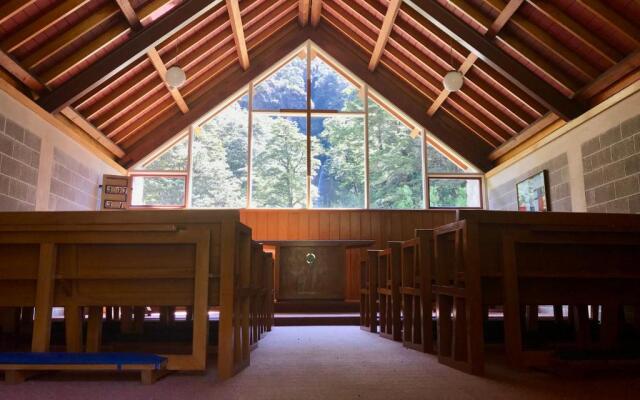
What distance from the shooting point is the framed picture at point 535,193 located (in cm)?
761

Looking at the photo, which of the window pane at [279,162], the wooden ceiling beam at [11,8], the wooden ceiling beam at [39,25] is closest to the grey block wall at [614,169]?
the window pane at [279,162]

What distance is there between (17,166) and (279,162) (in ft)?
15.0

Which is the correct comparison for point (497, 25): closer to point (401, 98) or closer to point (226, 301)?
point (401, 98)

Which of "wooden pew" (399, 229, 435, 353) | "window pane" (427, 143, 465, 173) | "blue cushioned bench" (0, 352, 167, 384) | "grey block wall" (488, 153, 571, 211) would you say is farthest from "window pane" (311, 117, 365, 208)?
"blue cushioned bench" (0, 352, 167, 384)

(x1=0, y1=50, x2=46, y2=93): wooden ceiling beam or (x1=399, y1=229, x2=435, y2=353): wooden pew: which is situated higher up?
(x1=0, y1=50, x2=46, y2=93): wooden ceiling beam

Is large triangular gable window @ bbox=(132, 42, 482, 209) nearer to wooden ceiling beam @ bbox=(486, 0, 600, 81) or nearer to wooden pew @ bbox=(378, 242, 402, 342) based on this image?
wooden ceiling beam @ bbox=(486, 0, 600, 81)

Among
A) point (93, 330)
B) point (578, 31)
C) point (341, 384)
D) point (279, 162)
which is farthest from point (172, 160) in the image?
point (341, 384)

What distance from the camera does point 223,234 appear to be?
8.53ft

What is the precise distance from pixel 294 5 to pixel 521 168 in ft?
17.3

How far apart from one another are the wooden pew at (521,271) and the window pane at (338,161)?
20.4 feet

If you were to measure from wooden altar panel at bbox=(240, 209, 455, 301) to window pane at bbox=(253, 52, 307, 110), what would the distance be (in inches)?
90.2

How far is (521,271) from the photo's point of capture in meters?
2.83

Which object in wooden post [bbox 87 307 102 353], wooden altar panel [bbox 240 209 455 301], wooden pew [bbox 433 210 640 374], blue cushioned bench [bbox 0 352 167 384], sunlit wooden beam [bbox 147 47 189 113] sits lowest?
blue cushioned bench [bbox 0 352 167 384]

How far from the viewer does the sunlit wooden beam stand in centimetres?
753
